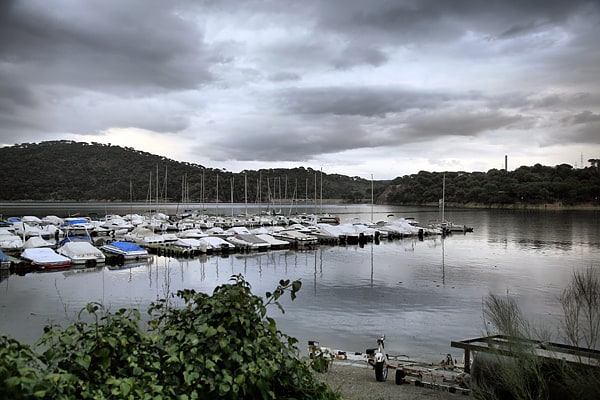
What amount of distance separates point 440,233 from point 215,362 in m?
76.2

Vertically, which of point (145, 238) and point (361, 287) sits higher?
point (145, 238)

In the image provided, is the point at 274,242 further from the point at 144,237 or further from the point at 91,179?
the point at 91,179

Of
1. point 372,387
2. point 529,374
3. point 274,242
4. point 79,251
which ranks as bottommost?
point 274,242

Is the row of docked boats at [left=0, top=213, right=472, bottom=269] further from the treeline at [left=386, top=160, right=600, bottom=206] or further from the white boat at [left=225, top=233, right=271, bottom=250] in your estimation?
the treeline at [left=386, top=160, right=600, bottom=206]

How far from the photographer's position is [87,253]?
40.2m

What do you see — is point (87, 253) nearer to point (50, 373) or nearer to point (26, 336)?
point (26, 336)

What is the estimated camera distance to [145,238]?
52.5 m

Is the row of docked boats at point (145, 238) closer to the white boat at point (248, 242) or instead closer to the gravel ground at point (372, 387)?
the white boat at point (248, 242)

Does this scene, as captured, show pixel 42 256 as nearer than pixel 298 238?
Yes

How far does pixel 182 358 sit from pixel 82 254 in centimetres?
4070

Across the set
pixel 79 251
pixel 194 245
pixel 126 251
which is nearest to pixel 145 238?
pixel 194 245

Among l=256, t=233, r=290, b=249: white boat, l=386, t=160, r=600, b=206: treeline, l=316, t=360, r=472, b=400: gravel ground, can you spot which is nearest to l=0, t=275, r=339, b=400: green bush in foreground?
l=316, t=360, r=472, b=400: gravel ground

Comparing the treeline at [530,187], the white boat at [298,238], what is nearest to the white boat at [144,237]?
the white boat at [298,238]

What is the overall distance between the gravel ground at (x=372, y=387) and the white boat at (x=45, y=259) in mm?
32438
